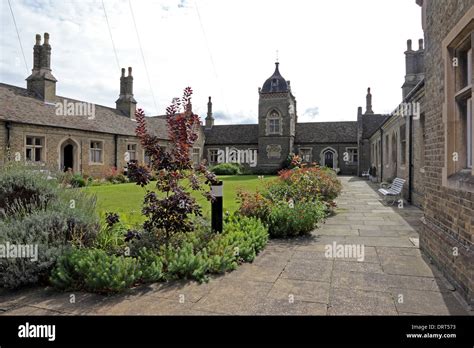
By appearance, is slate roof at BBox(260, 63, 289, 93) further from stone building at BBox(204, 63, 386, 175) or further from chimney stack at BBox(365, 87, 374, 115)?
chimney stack at BBox(365, 87, 374, 115)

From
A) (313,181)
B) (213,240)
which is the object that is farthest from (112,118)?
(213,240)

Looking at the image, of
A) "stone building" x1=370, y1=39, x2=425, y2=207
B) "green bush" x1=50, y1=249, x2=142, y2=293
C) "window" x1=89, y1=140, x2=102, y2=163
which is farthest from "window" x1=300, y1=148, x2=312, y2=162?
"green bush" x1=50, y1=249, x2=142, y2=293

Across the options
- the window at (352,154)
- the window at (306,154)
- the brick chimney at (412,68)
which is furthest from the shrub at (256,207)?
the window at (352,154)

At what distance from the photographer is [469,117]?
4168 mm

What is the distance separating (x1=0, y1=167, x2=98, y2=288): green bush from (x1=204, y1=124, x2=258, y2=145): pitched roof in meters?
35.3

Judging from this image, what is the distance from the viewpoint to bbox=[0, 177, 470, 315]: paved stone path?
3504 mm

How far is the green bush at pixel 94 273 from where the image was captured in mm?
3879

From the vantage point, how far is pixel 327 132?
1569 inches

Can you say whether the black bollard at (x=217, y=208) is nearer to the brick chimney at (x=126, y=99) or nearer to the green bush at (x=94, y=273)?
the green bush at (x=94, y=273)

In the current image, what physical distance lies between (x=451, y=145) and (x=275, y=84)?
35462 mm

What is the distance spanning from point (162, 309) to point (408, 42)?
75.2 ft

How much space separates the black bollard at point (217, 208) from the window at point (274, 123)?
32867 millimetres

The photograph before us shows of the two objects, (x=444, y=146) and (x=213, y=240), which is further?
(x=213, y=240)
